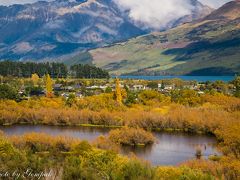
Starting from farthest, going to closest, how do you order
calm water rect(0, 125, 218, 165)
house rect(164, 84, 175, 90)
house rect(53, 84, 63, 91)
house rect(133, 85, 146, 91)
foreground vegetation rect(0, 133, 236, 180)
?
house rect(164, 84, 175, 90), house rect(133, 85, 146, 91), house rect(53, 84, 63, 91), calm water rect(0, 125, 218, 165), foreground vegetation rect(0, 133, 236, 180)

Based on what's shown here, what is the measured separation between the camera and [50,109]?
110 metres

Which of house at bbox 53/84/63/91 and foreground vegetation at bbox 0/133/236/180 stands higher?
house at bbox 53/84/63/91

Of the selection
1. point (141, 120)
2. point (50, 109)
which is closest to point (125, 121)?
point (141, 120)

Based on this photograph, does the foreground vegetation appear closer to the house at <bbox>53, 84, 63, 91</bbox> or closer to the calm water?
the calm water

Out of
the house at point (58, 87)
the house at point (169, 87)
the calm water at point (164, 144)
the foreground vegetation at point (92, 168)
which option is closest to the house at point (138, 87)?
the house at point (169, 87)

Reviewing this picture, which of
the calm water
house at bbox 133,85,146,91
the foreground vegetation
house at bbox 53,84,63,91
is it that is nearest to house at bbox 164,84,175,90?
house at bbox 133,85,146,91

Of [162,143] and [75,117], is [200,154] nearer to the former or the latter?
[162,143]

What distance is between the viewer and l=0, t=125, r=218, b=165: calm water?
68062mm

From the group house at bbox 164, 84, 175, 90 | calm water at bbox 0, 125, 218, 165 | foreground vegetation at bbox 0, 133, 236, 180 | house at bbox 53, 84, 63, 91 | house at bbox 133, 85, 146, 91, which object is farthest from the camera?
house at bbox 164, 84, 175, 90

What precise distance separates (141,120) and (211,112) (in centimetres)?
1520

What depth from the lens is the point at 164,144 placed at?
7962 centimetres

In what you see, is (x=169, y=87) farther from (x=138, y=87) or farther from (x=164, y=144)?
(x=164, y=144)

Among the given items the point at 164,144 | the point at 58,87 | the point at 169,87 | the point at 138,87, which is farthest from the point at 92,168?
the point at 169,87

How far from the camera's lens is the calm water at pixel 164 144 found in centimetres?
6806
